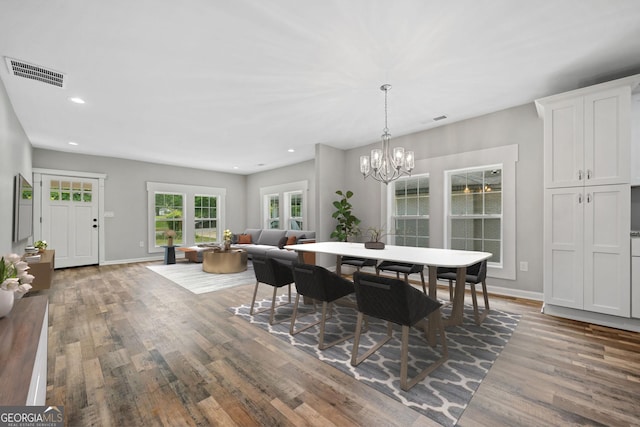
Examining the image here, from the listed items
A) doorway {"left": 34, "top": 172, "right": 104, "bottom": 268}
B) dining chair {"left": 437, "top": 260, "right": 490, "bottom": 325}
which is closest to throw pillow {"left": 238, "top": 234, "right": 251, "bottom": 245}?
doorway {"left": 34, "top": 172, "right": 104, "bottom": 268}

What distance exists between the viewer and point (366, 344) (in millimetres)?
2396

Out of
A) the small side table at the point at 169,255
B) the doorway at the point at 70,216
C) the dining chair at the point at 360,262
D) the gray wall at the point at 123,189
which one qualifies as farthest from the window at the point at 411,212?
the doorway at the point at 70,216

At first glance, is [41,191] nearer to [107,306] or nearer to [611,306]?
[107,306]

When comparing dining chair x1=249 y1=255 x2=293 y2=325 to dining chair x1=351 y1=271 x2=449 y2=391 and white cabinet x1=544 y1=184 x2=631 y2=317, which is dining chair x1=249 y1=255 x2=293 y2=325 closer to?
dining chair x1=351 y1=271 x2=449 y2=391

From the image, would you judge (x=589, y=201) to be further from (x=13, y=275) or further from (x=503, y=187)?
(x=13, y=275)

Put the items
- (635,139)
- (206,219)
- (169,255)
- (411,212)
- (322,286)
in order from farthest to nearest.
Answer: (206,219) → (169,255) → (411,212) → (635,139) → (322,286)

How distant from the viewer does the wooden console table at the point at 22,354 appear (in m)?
0.91

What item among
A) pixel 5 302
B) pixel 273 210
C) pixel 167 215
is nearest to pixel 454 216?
pixel 5 302

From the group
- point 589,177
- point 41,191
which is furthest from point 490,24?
point 41,191

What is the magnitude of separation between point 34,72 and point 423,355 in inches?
172

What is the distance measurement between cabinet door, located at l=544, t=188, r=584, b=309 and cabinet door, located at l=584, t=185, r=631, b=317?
5 centimetres

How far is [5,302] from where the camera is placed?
4.80 feet

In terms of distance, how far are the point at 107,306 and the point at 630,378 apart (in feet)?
16.0

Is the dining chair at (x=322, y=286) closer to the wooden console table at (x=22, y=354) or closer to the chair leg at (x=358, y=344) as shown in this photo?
the chair leg at (x=358, y=344)
